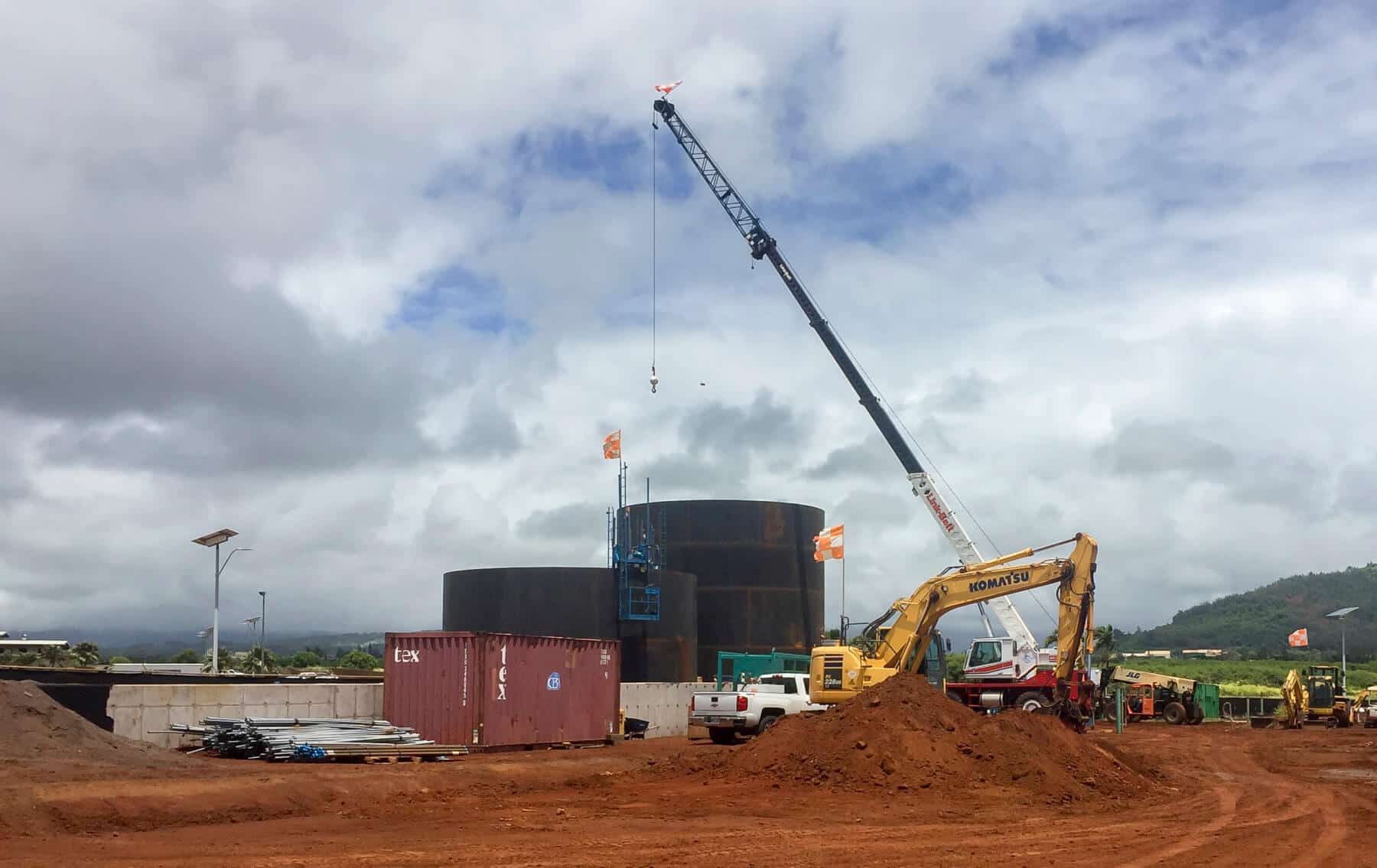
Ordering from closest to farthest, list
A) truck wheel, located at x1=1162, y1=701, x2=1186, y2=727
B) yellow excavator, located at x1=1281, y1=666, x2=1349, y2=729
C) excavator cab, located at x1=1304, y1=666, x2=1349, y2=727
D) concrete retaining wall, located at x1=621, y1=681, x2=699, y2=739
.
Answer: concrete retaining wall, located at x1=621, y1=681, x2=699, y2=739 < yellow excavator, located at x1=1281, y1=666, x2=1349, y2=729 < excavator cab, located at x1=1304, y1=666, x2=1349, y2=727 < truck wheel, located at x1=1162, y1=701, x2=1186, y2=727

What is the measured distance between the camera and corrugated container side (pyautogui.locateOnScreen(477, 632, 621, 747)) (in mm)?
29984

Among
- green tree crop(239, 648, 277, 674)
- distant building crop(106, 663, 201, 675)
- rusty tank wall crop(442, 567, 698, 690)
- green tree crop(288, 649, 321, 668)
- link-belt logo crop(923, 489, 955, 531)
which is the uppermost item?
link-belt logo crop(923, 489, 955, 531)

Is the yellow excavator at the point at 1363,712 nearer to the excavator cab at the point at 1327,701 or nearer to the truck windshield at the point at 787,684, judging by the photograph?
the excavator cab at the point at 1327,701

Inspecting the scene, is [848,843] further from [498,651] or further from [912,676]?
[498,651]

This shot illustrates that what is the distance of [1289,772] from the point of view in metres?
29.8

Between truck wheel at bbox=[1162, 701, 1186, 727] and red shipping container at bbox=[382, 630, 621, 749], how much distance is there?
3442cm

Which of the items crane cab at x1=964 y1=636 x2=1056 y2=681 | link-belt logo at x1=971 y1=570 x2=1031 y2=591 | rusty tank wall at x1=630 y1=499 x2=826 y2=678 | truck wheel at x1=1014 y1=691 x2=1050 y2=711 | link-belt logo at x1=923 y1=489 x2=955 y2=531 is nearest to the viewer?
link-belt logo at x1=971 y1=570 x2=1031 y2=591

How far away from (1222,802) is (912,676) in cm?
644

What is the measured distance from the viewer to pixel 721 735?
34469 mm

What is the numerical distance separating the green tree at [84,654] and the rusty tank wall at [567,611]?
3257 centimetres

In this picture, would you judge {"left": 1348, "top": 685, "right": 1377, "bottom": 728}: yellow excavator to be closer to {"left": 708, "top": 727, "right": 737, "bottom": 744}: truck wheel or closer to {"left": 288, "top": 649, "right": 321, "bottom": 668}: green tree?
{"left": 708, "top": 727, "right": 737, "bottom": 744}: truck wheel

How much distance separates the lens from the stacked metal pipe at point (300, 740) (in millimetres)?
25656

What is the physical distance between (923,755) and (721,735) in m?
11.9

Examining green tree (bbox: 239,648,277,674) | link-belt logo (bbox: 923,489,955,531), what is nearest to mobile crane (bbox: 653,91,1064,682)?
link-belt logo (bbox: 923,489,955,531)
